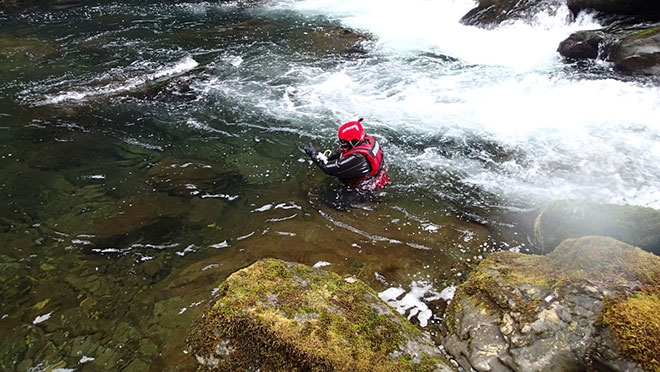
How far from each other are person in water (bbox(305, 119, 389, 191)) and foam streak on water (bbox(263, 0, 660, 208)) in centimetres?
186

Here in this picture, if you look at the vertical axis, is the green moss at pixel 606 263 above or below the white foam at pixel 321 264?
above

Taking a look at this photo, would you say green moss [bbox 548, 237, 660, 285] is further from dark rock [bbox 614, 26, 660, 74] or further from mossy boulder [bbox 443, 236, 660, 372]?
dark rock [bbox 614, 26, 660, 74]

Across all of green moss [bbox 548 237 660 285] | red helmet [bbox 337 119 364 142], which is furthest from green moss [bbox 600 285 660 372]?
red helmet [bbox 337 119 364 142]

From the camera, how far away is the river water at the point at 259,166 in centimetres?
516

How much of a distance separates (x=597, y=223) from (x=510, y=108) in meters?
6.18

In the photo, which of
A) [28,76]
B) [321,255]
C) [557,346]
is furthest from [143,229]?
[28,76]

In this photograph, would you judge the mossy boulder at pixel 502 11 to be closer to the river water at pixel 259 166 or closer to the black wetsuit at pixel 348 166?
the river water at pixel 259 166

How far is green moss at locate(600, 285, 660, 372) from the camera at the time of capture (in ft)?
9.76

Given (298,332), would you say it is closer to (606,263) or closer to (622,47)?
(606,263)

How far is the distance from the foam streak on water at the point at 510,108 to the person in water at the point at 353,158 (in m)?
1.86

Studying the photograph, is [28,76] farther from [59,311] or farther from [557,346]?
[557,346]

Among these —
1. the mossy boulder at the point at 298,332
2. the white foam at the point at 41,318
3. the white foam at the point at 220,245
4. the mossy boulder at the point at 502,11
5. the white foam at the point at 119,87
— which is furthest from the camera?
the mossy boulder at the point at 502,11

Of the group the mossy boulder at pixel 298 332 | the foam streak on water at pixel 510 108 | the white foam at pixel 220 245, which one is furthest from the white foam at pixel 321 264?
the foam streak on water at pixel 510 108

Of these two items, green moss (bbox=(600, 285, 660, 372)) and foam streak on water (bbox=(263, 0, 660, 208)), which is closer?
green moss (bbox=(600, 285, 660, 372))
